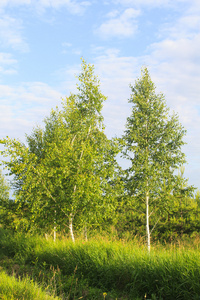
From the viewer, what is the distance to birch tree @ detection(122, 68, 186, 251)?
1619cm

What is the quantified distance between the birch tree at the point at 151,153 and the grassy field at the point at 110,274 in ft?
23.0

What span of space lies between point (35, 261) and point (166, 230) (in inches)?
335

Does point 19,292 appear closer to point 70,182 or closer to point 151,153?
point 70,182

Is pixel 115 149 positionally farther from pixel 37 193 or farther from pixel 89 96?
pixel 37 193

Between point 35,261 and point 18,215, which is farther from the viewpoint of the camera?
point 18,215

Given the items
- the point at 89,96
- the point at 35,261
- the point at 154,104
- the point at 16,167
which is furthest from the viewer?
the point at 154,104

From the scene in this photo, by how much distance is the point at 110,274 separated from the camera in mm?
7809

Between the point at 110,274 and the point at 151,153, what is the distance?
1027 centimetres

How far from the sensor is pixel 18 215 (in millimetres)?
18141

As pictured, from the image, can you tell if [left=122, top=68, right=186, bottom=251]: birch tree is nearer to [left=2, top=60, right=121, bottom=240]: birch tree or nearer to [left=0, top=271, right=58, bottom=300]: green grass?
[left=2, top=60, right=121, bottom=240]: birch tree

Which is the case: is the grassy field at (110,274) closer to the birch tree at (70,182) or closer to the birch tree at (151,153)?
the birch tree at (70,182)

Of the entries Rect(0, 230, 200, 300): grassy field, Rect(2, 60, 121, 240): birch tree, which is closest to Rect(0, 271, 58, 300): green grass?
Rect(0, 230, 200, 300): grassy field

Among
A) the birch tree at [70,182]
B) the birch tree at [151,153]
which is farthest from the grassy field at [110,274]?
the birch tree at [151,153]

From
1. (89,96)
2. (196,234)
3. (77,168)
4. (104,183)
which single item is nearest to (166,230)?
(196,234)
